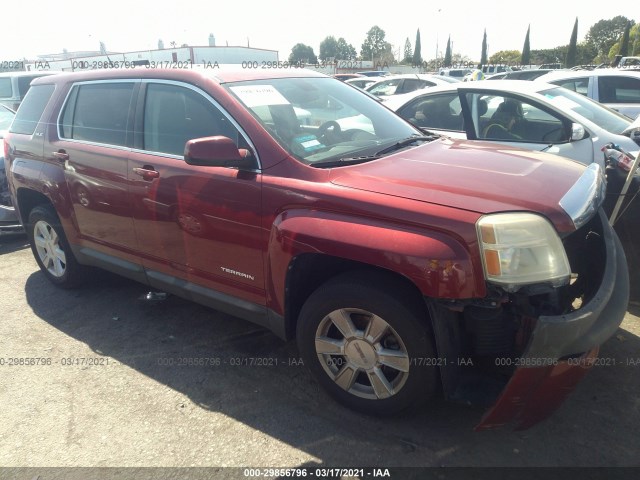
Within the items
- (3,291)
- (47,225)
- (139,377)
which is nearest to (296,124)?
(139,377)

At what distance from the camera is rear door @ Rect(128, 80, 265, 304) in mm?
2879

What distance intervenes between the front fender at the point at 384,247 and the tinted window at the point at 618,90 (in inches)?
294

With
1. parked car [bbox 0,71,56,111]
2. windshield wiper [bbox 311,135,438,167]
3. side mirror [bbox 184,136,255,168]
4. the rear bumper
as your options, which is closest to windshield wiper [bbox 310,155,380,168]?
windshield wiper [bbox 311,135,438,167]

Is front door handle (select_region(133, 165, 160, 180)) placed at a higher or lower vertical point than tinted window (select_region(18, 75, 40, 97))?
lower

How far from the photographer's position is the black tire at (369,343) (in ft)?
7.87

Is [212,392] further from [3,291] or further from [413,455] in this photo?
[3,291]

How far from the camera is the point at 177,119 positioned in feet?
10.8

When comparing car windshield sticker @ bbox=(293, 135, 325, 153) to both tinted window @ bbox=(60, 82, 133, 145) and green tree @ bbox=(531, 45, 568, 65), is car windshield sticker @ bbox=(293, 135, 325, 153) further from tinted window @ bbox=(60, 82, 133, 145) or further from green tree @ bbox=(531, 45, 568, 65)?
green tree @ bbox=(531, 45, 568, 65)

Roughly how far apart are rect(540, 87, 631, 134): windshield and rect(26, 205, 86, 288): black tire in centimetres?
489

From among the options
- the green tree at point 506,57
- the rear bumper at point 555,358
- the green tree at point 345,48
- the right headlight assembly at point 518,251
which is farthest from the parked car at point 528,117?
the green tree at point 345,48

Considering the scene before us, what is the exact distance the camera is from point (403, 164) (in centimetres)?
279

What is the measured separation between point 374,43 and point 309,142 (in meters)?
86.8

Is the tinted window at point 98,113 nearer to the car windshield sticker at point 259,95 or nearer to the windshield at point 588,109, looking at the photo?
the car windshield sticker at point 259,95

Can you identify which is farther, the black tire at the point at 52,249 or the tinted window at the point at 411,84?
the tinted window at the point at 411,84
